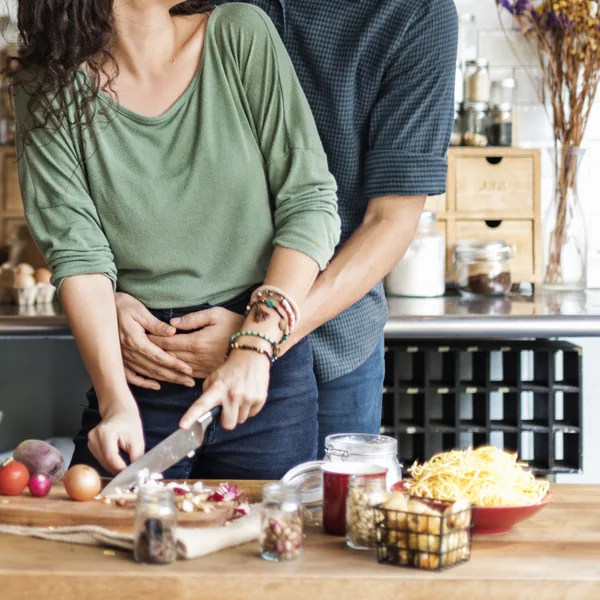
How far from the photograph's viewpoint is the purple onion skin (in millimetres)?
1493

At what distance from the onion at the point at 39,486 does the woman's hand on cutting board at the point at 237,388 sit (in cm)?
24

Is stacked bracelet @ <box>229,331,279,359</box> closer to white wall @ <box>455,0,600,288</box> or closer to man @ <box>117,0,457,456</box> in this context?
man @ <box>117,0,457,456</box>

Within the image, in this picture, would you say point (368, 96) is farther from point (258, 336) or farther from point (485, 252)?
point (485, 252)

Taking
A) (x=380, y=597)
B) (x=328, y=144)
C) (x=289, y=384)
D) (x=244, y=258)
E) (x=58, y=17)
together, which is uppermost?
(x=58, y=17)

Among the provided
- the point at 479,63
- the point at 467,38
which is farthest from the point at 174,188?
the point at 467,38

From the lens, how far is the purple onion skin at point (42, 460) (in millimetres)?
1493

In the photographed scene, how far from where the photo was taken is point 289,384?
1.60 metres

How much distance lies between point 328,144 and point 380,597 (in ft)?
3.27

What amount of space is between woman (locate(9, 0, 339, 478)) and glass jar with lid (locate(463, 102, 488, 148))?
179 centimetres

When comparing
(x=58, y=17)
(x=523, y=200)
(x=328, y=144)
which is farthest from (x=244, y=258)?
(x=523, y=200)

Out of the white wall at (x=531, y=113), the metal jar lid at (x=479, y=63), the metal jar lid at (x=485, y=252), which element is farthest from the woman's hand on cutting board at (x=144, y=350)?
the white wall at (x=531, y=113)

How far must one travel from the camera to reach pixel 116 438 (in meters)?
1.45

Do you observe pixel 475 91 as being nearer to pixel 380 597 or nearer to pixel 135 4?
pixel 135 4

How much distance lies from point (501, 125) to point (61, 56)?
203 centimetres
